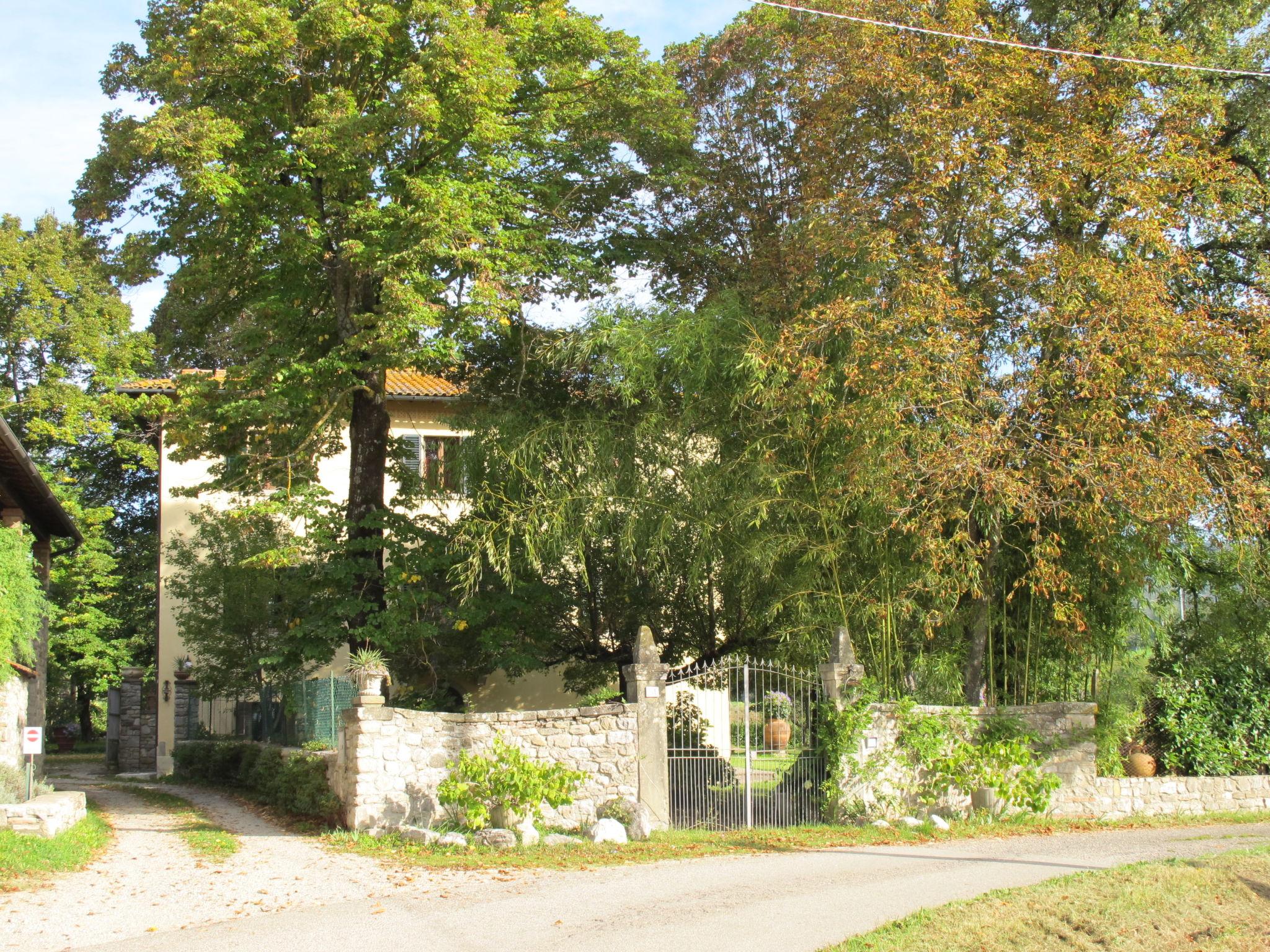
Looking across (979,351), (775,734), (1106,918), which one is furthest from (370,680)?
(979,351)

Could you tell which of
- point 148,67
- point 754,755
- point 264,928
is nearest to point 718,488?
point 754,755

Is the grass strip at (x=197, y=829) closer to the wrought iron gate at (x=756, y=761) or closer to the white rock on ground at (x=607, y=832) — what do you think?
the white rock on ground at (x=607, y=832)

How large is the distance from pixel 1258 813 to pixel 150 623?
85.9ft

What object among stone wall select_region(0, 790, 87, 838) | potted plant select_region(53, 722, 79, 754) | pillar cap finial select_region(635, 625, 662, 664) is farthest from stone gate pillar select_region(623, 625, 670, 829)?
potted plant select_region(53, 722, 79, 754)

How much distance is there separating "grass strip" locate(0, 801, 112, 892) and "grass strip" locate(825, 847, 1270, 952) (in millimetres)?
6966

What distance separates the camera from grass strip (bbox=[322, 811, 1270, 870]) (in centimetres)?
1038

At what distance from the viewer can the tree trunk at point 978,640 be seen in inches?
548

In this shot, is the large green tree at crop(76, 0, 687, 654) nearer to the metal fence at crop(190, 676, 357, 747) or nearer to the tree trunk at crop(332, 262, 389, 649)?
the tree trunk at crop(332, 262, 389, 649)

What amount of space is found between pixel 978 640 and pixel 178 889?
9.92 meters

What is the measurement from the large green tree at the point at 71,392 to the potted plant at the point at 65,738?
36.7 ft

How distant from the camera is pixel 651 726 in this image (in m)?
12.3

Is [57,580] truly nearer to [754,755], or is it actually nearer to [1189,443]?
[754,755]

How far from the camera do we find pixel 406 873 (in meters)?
9.83

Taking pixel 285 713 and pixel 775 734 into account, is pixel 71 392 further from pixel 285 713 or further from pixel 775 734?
pixel 775 734
